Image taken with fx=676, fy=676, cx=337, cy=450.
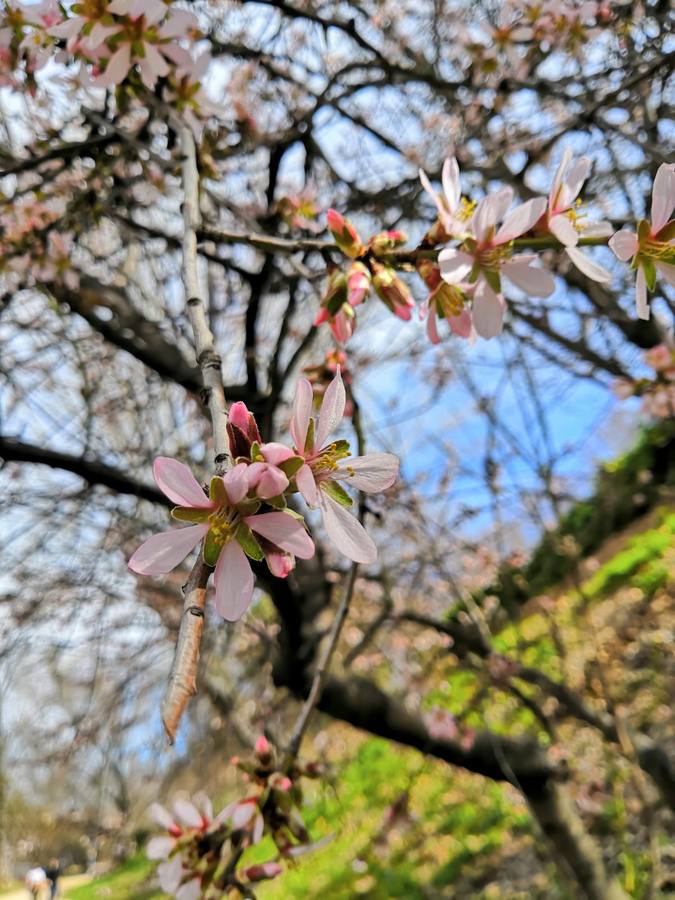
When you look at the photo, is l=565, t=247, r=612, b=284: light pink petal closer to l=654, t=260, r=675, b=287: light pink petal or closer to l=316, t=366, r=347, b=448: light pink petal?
l=654, t=260, r=675, b=287: light pink petal

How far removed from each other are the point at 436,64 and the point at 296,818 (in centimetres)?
283

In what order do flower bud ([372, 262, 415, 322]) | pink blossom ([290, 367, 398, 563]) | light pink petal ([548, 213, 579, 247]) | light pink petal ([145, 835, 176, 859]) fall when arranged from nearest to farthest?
pink blossom ([290, 367, 398, 563]), light pink petal ([548, 213, 579, 247]), flower bud ([372, 262, 415, 322]), light pink petal ([145, 835, 176, 859])

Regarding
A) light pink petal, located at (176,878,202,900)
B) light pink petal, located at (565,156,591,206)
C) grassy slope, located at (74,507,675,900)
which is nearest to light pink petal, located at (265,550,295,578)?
light pink petal, located at (565,156,591,206)

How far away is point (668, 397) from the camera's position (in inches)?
92.9

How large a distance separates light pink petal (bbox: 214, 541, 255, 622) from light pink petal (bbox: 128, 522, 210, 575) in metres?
0.03

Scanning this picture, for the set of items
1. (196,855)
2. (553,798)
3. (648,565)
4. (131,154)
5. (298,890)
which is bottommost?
(298,890)

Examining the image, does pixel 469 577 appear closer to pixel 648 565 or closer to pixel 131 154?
pixel 648 565

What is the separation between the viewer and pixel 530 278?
93cm

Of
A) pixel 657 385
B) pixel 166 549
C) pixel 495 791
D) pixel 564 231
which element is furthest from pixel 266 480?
pixel 495 791

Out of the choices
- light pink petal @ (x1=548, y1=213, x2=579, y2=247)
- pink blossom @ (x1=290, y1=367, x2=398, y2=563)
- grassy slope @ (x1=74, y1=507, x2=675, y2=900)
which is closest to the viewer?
pink blossom @ (x1=290, y1=367, x2=398, y2=563)

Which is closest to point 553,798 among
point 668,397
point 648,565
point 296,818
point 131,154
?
point 668,397

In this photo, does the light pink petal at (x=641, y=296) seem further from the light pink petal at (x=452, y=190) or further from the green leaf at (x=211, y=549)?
the green leaf at (x=211, y=549)

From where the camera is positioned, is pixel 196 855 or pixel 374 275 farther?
pixel 196 855

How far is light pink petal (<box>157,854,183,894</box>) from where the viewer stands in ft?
3.95
